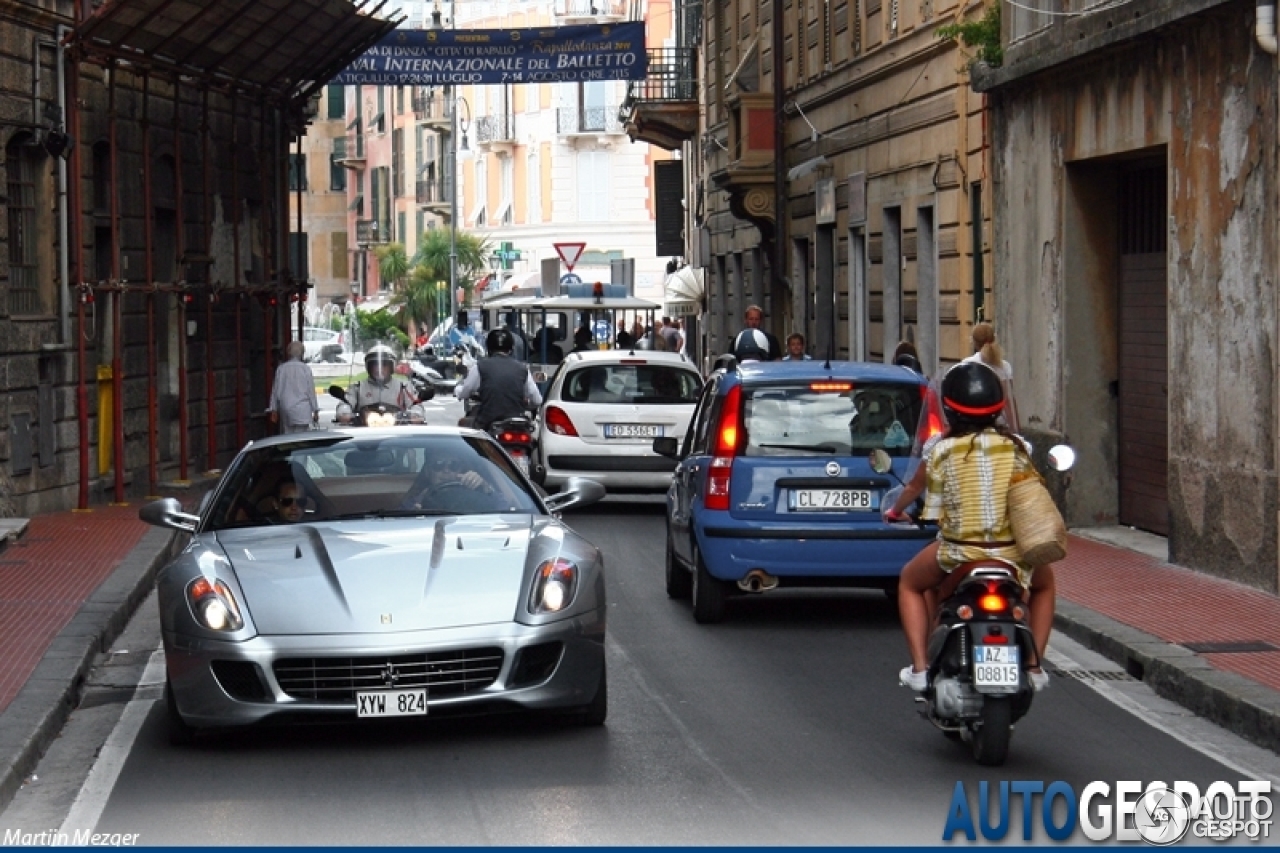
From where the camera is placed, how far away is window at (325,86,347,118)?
110 m

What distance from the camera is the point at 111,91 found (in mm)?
23562

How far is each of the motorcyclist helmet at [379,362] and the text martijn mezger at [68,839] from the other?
9.63 metres

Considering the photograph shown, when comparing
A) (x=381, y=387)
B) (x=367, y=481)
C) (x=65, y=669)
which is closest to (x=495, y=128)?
(x=381, y=387)

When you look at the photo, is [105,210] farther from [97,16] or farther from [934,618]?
[934,618]

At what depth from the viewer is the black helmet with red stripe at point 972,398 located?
30.5ft

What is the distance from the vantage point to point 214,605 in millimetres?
9625

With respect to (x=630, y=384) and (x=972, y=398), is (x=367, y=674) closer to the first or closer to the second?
(x=972, y=398)

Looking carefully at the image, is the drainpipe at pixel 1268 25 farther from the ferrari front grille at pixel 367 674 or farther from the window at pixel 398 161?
the window at pixel 398 161

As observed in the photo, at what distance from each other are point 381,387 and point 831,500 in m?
5.76

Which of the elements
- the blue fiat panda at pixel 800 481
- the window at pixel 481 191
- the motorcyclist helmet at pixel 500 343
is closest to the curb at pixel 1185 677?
the blue fiat panda at pixel 800 481

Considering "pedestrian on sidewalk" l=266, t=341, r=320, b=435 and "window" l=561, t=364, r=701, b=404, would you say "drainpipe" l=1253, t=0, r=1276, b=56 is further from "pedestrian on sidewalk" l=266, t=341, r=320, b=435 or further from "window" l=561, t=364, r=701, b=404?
"pedestrian on sidewalk" l=266, t=341, r=320, b=435

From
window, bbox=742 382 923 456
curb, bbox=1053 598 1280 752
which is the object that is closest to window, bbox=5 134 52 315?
window, bbox=742 382 923 456

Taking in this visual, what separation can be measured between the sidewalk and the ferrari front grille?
43.9 inches

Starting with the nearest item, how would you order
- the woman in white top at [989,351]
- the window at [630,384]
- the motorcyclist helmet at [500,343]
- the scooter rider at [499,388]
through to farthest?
the woman in white top at [989,351] → the scooter rider at [499,388] → the motorcyclist helmet at [500,343] → the window at [630,384]
